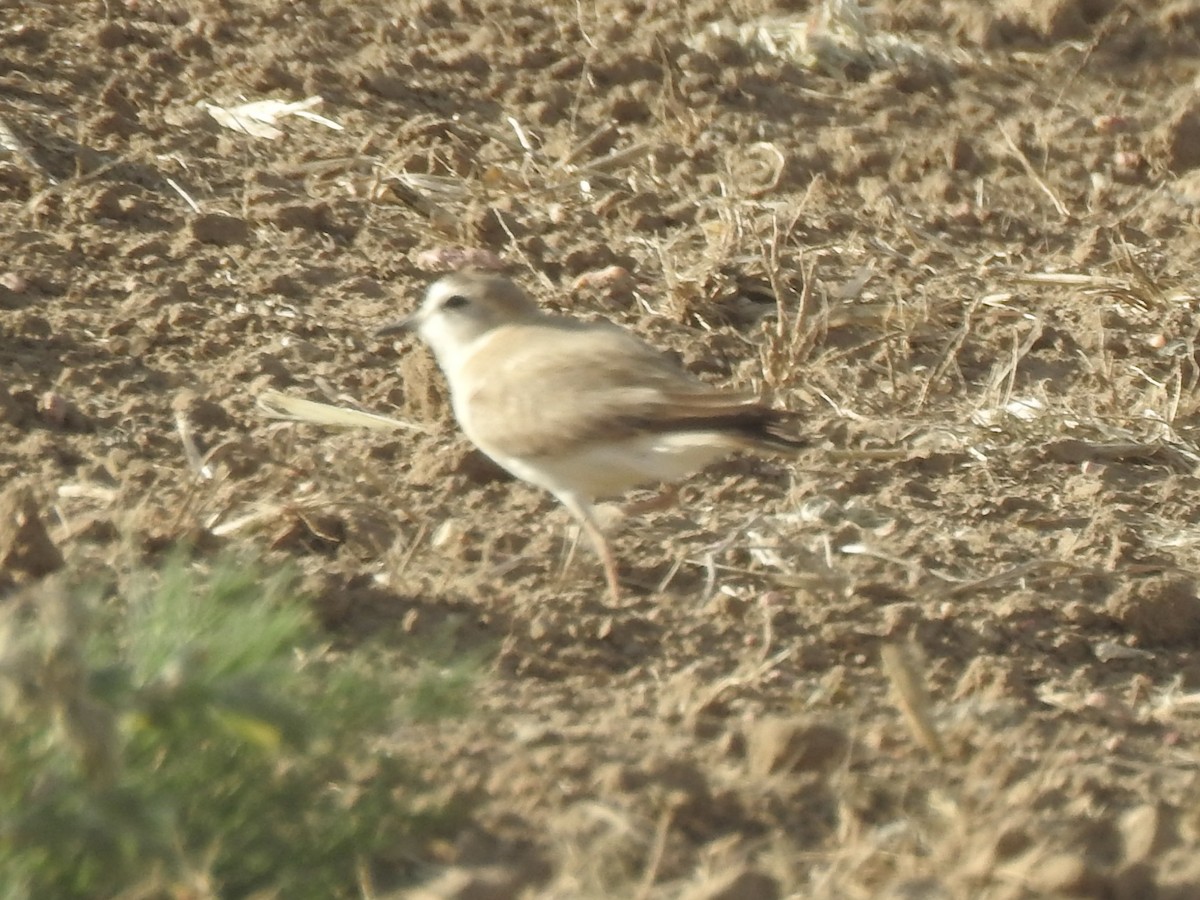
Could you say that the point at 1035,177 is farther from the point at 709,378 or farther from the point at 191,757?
the point at 191,757

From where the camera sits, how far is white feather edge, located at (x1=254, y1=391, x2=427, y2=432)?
666 centimetres

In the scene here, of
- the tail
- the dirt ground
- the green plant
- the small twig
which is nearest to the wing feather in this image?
the tail

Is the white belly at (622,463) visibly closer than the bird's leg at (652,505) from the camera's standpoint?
Yes

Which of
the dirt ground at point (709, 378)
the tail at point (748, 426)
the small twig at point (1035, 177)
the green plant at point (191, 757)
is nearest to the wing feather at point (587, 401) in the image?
the tail at point (748, 426)

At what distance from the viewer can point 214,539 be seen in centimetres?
583

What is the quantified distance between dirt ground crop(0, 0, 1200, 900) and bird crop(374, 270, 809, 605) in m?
0.27

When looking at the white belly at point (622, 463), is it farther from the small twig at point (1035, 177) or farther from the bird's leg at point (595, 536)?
the small twig at point (1035, 177)

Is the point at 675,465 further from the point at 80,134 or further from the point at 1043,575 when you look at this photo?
the point at 80,134

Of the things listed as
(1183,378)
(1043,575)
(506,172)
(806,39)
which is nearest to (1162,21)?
(806,39)

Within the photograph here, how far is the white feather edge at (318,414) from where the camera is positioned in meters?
6.66

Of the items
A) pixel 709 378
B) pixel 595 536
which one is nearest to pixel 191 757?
pixel 595 536

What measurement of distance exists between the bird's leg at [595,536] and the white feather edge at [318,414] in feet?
2.85

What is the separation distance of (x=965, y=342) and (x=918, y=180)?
1316 mm

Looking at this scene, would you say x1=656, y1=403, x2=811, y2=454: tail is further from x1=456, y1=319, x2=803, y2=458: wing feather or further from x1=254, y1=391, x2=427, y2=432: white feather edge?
x1=254, y1=391, x2=427, y2=432: white feather edge
